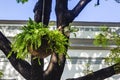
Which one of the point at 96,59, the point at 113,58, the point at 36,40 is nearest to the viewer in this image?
the point at 36,40

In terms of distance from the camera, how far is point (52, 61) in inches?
314

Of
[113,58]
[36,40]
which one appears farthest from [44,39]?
[113,58]

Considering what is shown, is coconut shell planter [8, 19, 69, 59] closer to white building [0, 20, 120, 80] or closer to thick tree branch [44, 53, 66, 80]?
thick tree branch [44, 53, 66, 80]

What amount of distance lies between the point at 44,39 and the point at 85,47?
749 centimetres

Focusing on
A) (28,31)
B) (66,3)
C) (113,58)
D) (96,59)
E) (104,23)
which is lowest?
(96,59)

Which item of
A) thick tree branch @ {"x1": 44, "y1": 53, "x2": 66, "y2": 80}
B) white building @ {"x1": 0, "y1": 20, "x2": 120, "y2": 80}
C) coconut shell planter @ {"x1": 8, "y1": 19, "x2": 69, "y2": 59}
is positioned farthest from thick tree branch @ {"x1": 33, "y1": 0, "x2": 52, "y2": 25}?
white building @ {"x1": 0, "y1": 20, "x2": 120, "y2": 80}

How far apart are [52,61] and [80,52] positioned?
4.81 meters

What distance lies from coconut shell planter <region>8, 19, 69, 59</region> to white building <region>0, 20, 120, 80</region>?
6.85 meters

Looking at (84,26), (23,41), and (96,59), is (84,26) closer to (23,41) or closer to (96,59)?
(96,59)

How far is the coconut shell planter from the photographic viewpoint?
17.3ft

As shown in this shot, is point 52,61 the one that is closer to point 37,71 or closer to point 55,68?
point 55,68

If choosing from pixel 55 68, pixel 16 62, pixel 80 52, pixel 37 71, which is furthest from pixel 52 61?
pixel 80 52

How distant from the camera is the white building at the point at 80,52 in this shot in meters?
12.4

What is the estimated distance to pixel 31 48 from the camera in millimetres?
5355
